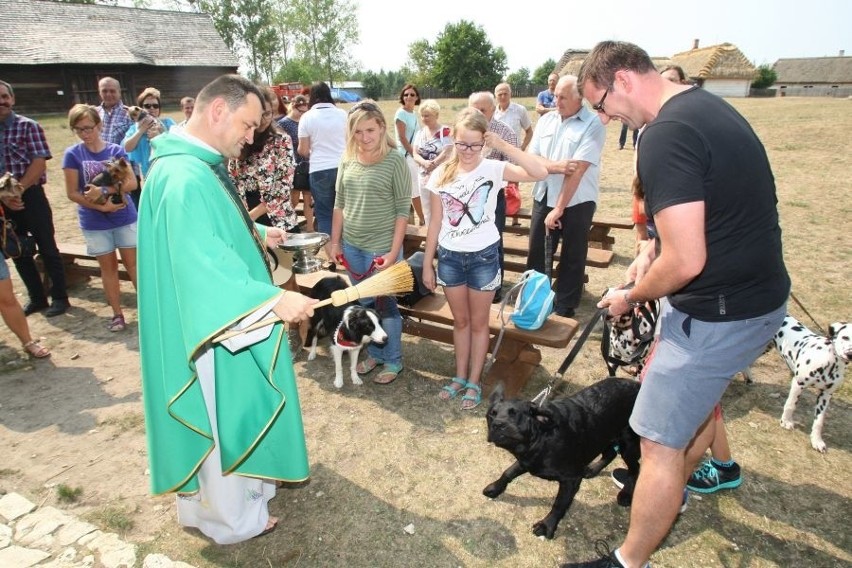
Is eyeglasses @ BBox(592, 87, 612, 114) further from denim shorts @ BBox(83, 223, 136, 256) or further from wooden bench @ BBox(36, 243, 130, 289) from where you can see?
wooden bench @ BBox(36, 243, 130, 289)

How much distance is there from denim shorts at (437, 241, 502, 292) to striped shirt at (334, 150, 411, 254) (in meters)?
0.59

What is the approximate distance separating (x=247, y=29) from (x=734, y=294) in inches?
2600

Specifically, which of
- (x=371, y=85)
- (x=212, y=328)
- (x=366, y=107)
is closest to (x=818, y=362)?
(x=366, y=107)

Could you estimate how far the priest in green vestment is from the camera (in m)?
2.26

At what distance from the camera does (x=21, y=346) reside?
5387mm

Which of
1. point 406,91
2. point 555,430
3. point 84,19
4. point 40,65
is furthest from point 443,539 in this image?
point 84,19

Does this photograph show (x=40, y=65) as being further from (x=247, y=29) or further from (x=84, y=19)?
(x=247, y=29)

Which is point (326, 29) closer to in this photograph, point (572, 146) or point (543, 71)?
point (543, 71)

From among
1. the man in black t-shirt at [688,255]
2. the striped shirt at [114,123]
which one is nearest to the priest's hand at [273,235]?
the man in black t-shirt at [688,255]

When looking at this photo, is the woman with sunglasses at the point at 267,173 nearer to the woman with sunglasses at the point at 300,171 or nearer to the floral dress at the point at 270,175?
the floral dress at the point at 270,175

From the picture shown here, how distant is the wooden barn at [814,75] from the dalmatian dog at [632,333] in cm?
7967

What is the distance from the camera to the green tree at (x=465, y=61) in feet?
186

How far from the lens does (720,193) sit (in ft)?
6.17

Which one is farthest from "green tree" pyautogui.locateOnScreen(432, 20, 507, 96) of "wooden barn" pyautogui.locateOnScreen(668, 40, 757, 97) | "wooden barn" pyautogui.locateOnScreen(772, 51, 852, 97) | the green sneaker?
the green sneaker
